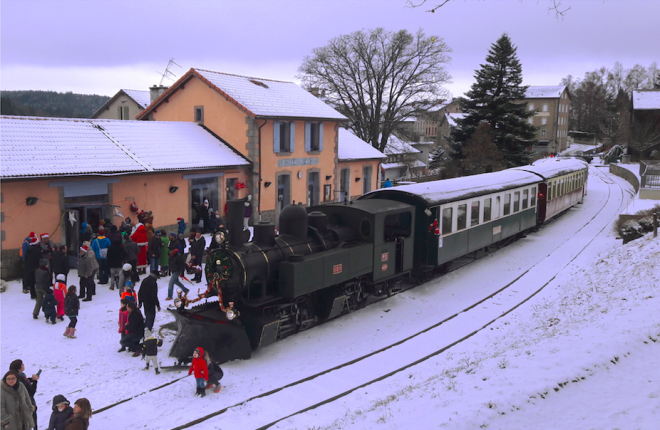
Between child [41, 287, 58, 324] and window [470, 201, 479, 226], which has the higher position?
window [470, 201, 479, 226]

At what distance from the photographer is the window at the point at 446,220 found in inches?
569

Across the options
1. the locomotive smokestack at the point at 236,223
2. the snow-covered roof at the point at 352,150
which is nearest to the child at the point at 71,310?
the locomotive smokestack at the point at 236,223

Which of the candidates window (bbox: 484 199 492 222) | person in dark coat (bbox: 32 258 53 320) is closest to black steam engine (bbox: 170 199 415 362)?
person in dark coat (bbox: 32 258 53 320)

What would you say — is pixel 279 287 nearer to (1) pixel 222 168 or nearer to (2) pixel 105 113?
(1) pixel 222 168

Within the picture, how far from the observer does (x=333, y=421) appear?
301 inches

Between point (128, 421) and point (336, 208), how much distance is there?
692cm

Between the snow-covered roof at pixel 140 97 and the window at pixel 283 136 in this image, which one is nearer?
the window at pixel 283 136

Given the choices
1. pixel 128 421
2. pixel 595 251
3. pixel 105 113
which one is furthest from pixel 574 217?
pixel 105 113

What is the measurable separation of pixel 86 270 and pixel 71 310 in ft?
6.81

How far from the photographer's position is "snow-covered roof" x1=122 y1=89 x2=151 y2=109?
40500mm

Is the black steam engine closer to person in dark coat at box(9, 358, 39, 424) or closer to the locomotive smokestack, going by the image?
the locomotive smokestack

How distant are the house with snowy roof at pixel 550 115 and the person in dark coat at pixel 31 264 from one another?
78.5 metres

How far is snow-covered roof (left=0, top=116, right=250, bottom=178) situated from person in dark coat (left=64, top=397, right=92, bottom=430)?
9.37m

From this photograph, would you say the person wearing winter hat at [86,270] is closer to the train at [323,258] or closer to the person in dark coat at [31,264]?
the person in dark coat at [31,264]
